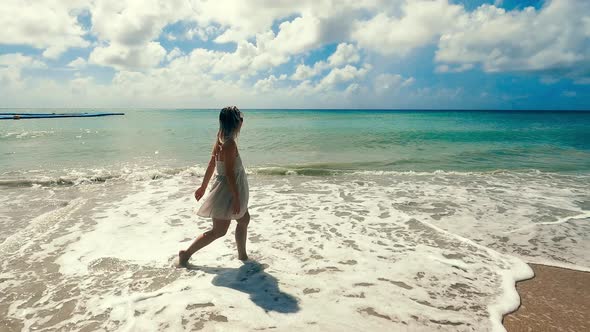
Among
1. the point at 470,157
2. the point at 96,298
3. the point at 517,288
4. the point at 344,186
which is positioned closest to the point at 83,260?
the point at 96,298

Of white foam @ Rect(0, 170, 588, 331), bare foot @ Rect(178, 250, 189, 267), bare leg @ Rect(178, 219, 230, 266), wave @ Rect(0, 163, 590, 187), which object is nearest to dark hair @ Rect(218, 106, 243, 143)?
bare leg @ Rect(178, 219, 230, 266)

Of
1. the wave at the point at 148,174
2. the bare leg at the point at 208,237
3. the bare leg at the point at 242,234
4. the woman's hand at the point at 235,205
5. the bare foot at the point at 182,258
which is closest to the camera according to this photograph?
the woman's hand at the point at 235,205

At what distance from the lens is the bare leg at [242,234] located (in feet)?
14.8

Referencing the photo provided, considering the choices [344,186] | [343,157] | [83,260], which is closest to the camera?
[83,260]

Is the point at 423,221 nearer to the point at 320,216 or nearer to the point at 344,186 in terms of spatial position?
the point at 320,216

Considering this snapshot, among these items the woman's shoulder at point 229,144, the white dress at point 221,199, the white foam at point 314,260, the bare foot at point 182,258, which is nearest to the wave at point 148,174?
the white foam at point 314,260

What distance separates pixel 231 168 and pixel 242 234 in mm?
1156

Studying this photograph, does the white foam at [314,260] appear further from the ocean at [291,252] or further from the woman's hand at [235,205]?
the woman's hand at [235,205]

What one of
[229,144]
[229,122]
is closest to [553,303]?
[229,144]

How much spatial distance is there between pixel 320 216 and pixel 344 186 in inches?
132

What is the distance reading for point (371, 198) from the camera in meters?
8.79

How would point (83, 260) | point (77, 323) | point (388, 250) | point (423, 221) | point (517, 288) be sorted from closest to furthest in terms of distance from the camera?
point (77, 323)
point (517, 288)
point (83, 260)
point (388, 250)
point (423, 221)

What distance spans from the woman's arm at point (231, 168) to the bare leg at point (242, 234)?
373 millimetres

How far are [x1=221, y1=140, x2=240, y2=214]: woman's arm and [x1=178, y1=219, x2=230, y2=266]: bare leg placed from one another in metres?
0.32
